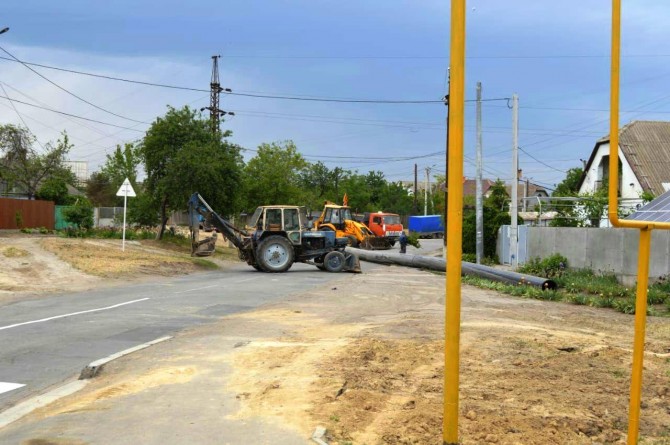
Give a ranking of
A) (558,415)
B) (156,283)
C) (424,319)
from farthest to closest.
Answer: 1. (156,283)
2. (424,319)
3. (558,415)

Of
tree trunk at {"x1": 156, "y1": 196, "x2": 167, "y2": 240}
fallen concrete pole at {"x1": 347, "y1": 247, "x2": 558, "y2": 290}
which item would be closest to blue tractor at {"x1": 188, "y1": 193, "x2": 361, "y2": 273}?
fallen concrete pole at {"x1": 347, "y1": 247, "x2": 558, "y2": 290}

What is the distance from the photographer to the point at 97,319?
12.9 metres

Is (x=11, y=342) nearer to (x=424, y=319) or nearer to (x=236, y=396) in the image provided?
(x=236, y=396)

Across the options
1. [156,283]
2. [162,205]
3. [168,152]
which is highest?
[168,152]

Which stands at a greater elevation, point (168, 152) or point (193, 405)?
point (168, 152)

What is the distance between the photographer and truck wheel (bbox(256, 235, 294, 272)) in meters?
26.9

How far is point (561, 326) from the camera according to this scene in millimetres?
13273

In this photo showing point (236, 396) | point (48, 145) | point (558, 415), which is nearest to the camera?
point (558, 415)

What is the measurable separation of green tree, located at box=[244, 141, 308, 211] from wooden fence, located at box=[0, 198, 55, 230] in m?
13.7

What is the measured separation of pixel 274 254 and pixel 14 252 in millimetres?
9691

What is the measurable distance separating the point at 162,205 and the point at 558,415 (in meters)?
31.9

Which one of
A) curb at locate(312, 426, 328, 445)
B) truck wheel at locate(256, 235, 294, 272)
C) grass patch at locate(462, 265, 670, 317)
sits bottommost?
grass patch at locate(462, 265, 670, 317)

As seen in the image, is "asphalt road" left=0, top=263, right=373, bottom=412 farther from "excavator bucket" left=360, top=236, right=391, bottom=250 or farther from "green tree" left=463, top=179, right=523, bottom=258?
"excavator bucket" left=360, top=236, right=391, bottom=250

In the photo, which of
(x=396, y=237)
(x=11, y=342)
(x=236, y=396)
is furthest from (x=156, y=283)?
(x=396, y=237)
